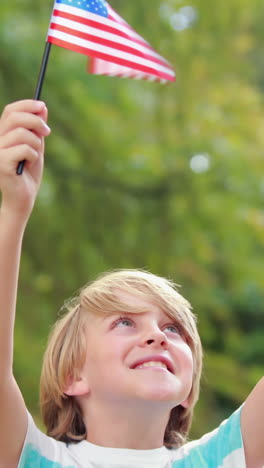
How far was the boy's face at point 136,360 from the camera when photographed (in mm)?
1628

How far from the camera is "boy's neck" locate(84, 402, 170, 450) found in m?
1.67

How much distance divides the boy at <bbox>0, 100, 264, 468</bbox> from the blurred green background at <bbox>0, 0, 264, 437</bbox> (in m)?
2.41

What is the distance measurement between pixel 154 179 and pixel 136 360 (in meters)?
3.04

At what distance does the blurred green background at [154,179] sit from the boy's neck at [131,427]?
2517 millimetres

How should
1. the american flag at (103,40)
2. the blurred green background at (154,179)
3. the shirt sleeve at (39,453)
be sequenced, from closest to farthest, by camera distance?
the shirt sleeve at (39,453) < the american flag at (103,40) < the blurred green background at (154,179)

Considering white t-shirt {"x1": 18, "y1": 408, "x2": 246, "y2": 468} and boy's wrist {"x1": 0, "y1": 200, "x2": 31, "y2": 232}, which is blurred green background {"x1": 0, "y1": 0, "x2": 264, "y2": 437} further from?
boy's wrist {"x1": 0, "y1": 200, "x2": 31, "y2": 232}

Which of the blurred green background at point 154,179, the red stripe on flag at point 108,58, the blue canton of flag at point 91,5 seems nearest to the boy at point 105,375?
the red stripe on flag at point 108,58

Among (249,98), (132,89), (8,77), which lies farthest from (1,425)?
(249,98)

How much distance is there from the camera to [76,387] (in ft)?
5.82

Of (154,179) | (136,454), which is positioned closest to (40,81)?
(136,454)

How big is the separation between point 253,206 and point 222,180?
0.29 metres

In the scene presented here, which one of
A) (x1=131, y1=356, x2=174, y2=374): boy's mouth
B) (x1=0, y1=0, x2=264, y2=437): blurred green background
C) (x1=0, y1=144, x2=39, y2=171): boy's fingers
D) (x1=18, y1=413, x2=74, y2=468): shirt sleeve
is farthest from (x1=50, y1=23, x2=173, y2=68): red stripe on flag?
(x1=0, y1=0, x2=264, y2=437): blurred green background

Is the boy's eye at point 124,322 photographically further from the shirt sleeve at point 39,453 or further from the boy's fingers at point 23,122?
the boy's fingers at point 23,122

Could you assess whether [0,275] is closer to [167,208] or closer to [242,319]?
[167,208]
